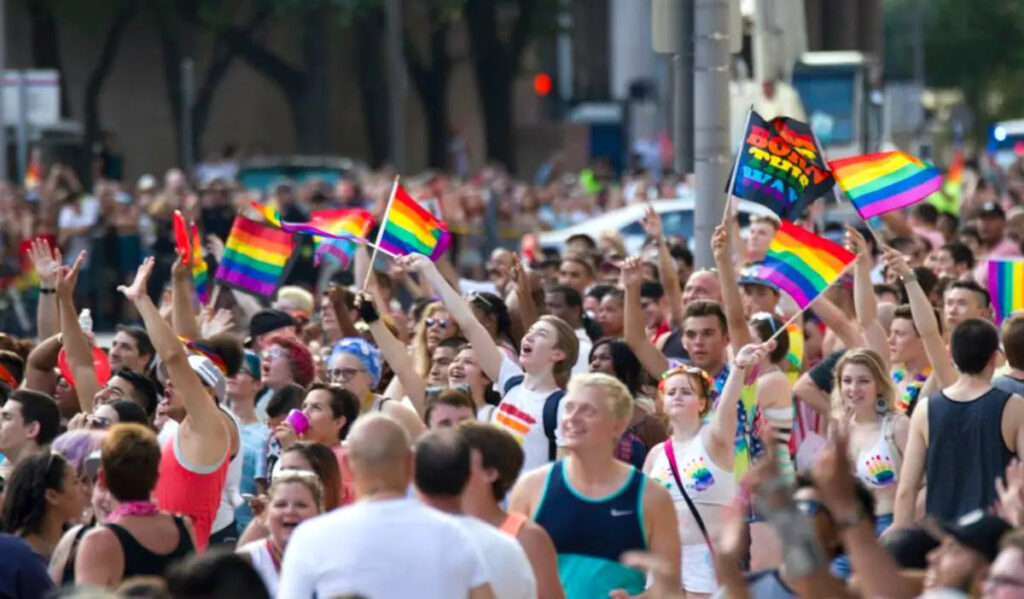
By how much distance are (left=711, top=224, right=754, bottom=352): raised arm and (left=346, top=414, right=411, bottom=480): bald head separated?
4.36m

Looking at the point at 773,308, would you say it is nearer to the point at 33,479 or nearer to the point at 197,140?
the point at 33,479

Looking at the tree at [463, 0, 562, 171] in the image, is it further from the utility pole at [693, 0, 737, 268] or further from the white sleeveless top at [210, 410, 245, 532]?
the white sleeveless top at [210, 410, 245, 532]

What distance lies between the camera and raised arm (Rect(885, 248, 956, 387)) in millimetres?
10477

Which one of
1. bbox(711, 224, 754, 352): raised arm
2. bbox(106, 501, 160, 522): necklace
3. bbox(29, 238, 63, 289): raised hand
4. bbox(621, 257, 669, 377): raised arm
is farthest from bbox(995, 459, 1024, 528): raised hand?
bbox(29, 238, 63, 289): raised hand

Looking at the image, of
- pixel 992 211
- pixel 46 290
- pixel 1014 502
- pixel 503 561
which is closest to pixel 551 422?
pixel 503 561

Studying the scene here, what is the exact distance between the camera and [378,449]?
22.7ft

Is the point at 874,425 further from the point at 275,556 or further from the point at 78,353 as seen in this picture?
the point at 78,353

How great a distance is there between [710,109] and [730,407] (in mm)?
4642

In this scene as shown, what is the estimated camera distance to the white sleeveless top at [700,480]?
9453 mm

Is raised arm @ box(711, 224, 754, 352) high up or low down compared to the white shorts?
up

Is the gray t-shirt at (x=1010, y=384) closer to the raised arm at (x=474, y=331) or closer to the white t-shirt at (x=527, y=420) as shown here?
the white t-shirt at (x=527, y=420)

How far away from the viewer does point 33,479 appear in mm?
8180

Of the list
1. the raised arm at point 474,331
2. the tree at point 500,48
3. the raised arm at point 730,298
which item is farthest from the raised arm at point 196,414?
the tree at point 500,48

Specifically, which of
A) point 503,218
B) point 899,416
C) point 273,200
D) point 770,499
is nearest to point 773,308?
point 899,416
